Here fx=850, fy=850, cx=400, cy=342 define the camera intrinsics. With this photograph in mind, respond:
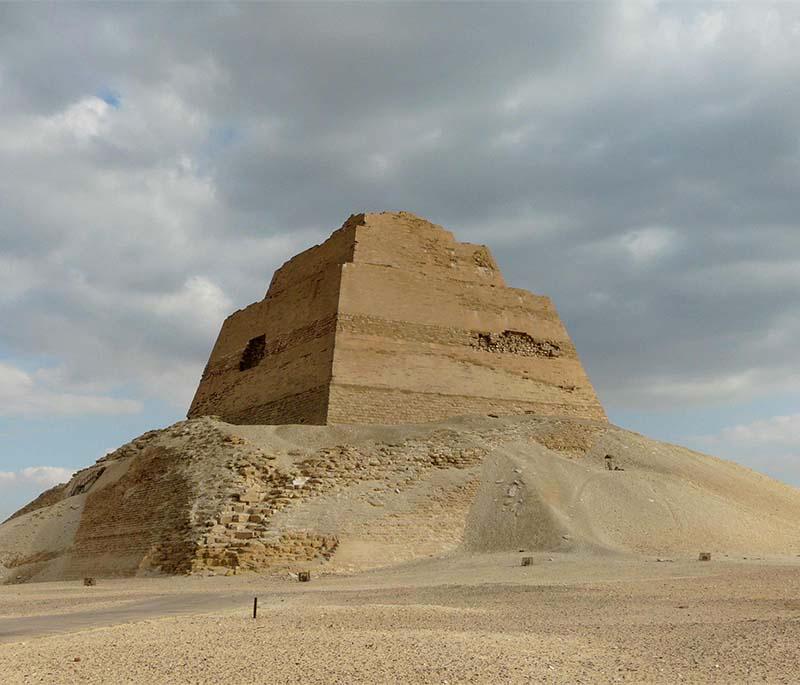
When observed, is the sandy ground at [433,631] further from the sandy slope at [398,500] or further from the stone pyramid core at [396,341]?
the stone pyramid core at [396,341]

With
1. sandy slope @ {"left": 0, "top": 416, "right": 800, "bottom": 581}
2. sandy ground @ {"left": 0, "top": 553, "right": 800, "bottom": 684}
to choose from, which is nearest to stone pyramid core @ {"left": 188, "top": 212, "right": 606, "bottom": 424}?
sandy slope @ {"left": 0, "top": 416, "right": 800, "bottom": 581}

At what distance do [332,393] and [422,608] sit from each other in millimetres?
14122

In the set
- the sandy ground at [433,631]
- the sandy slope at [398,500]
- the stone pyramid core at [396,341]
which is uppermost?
the stone pyramid core at [396,341]

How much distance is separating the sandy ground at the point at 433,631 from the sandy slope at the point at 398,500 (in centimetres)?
367

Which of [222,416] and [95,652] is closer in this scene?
[95,652]

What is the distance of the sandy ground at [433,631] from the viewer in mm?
5625

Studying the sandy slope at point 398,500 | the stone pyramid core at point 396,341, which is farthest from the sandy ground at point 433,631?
the stone pyramid core at point 396,341

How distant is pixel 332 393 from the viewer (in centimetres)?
2303

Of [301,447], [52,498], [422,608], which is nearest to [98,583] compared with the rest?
[301,447]

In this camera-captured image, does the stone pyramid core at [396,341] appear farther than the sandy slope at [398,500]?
Yes

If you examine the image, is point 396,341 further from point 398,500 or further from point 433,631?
point 433,631

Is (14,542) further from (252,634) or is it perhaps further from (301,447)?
(252,634)

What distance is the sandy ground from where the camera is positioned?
562 cm

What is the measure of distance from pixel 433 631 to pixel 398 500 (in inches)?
438
